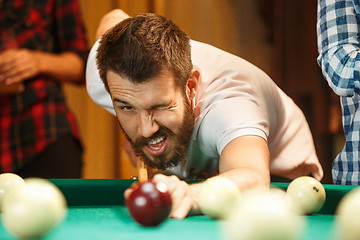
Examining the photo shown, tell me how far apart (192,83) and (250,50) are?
3.48 m

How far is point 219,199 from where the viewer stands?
128cm

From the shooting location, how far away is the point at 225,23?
5379 mm

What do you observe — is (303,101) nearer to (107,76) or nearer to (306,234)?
(107,76)

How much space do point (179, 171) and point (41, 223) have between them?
1277mm

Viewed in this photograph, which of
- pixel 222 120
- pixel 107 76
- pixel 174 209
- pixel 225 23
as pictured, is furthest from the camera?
pixel 225 23

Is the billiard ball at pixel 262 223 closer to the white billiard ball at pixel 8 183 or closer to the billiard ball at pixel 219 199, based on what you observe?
the billiard ball at pixel 219 199

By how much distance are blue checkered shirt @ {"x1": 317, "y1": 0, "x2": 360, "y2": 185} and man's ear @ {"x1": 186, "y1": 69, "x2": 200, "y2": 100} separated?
470mm

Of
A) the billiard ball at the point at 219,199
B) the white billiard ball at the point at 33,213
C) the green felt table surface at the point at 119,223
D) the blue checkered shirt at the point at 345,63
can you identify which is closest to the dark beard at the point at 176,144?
the green felt table surface at the point at 119,223

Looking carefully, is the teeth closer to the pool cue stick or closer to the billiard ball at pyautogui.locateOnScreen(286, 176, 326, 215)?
the pool cue stick

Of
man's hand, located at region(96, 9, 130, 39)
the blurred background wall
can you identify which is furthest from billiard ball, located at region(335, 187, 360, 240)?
the blurred background wall

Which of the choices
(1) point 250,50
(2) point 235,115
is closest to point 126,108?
(2) point 235,115

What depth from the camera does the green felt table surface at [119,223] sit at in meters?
1.04

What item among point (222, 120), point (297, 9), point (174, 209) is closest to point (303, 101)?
point (297, 9)

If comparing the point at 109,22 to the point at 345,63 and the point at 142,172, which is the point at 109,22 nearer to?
the point at 142,172
